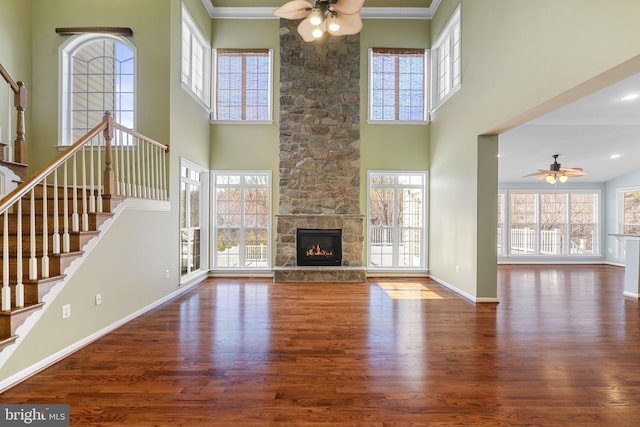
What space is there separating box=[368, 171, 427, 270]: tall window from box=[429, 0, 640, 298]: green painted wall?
0.36 metres

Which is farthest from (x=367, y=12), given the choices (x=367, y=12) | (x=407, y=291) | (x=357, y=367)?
(x=357, y=367)

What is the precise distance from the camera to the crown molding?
6359mm

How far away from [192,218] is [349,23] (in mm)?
4233

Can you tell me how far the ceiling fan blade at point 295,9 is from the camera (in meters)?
3.52

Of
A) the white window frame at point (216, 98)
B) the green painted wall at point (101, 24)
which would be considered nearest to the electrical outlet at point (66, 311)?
the green painted wall at point (101, 24)

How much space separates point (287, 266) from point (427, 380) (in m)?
4.13

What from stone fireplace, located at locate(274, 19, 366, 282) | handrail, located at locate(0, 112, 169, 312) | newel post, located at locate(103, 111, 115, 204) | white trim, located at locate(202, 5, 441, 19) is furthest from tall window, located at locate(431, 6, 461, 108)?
newel post, located at locate(103, 111, 115, 204)

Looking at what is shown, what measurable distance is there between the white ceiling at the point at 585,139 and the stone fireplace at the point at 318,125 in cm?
320

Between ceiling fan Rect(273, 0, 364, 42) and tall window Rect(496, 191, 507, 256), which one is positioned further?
tall window Rect(496, 191, 507, 256)

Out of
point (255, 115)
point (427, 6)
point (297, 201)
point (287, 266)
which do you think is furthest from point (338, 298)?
point (427, 6)

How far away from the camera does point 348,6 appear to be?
3.42 meters

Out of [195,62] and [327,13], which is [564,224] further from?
[195,62]

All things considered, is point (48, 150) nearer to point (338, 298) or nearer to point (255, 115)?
point (255, 115)

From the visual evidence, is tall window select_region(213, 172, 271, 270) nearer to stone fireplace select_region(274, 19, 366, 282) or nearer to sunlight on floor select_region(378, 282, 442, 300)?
stone fireplace select_region(274, 19, 366, 282)
